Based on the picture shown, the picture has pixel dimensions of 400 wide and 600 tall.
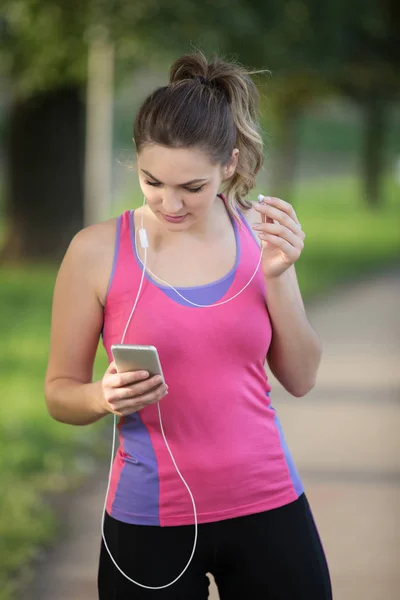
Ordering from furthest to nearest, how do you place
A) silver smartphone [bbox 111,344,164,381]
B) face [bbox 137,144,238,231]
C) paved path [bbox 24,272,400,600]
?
paved path [bbox 24,272,400,600] → face [bbox 137,144,238,231] → silver smartphone [bbox 111,344,164,381]

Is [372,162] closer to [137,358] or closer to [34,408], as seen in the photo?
[34,408]

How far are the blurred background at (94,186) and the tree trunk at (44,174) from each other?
2cm

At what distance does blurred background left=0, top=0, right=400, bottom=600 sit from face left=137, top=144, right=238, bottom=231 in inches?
→ 30.5

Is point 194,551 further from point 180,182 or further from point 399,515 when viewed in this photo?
point 399,515

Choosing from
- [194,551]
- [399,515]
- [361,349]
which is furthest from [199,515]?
[361,349]

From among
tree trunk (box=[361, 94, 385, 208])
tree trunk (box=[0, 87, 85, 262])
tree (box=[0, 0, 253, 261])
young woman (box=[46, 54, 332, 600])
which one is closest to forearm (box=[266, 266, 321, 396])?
young woman (box=[46, 54, 332, 600])

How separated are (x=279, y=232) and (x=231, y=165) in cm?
20

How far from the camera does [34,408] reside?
25.6 ft

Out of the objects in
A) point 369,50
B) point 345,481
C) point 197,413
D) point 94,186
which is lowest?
point 345,481

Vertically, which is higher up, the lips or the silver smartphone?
the lips

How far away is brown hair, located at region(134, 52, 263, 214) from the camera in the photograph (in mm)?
2322

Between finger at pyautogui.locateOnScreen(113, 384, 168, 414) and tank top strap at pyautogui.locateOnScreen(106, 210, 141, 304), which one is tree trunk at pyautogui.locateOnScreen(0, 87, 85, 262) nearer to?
tank top strap at pyautogui.locateOnScreen(106, 210, 141, 304)

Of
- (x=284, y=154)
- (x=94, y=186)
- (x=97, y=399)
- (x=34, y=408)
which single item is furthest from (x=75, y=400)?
(x=284, y=154)

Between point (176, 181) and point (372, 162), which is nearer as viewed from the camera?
→ point (176, 181)
